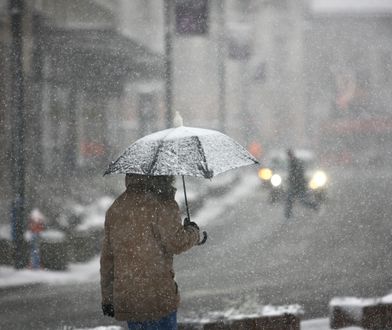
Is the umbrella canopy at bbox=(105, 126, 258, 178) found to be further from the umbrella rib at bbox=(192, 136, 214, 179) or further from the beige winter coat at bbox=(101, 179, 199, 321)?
the beige winter coat at bbox=(101, 179, 199, 321)

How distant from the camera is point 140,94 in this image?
100 feet

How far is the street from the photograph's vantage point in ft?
23.3

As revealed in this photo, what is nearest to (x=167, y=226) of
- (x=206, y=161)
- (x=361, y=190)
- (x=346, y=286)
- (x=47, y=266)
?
(x=206, y=161)

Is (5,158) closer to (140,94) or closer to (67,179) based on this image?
(67,179)

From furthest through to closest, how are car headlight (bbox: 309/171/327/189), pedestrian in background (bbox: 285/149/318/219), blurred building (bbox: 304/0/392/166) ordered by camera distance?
1. blurred building (bbox: 304/0/392/166)
2. pedestrian in background (bbox: 285/149/318/219)
3. car headlight (bbox: 309/171/327/189)

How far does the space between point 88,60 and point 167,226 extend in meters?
29.8

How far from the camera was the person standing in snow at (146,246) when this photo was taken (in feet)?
10.3

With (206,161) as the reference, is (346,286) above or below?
below

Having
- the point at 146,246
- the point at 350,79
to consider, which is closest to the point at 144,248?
the point at 146,246

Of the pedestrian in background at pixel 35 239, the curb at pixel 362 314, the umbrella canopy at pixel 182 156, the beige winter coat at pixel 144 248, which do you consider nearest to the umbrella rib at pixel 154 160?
the umbrella canopy at pixel 182 156

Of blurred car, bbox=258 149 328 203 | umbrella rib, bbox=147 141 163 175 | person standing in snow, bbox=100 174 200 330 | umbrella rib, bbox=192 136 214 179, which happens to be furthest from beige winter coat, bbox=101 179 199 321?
blurred car, bbox=258 149 328 203

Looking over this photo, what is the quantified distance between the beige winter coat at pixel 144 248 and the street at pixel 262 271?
345cm

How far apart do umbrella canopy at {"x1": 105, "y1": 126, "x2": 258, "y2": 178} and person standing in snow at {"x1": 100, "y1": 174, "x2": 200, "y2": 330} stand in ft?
0.24

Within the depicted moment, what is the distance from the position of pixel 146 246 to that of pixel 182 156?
0.51m
